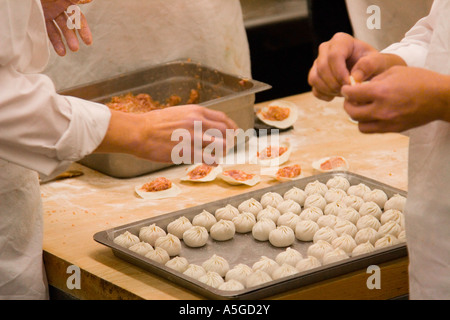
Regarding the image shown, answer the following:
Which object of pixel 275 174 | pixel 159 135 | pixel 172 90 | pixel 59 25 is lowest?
pixel 275 174

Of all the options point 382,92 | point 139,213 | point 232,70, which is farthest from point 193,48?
point 382,92

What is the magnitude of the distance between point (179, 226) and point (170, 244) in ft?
0.36

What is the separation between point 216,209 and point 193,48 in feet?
3.90

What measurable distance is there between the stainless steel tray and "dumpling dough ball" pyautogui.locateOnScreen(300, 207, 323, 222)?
646 millimetres

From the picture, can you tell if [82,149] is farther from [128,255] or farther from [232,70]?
[232,70]

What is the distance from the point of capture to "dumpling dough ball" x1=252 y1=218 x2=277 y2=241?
218 centimetres

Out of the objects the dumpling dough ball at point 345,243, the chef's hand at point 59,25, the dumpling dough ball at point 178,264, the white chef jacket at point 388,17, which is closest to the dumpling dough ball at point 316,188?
→ the dumpling dough ball at point 345,243

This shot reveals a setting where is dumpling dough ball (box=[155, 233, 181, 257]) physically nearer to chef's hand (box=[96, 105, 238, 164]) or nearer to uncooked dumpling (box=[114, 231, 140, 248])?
uncooked dumpling (box=[114, 231, 140, 248])

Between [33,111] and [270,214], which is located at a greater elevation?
[33,111]

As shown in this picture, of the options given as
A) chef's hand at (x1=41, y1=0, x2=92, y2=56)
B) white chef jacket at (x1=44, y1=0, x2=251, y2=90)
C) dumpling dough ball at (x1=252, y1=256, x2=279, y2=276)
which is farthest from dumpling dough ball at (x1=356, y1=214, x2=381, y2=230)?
white chef jacket at (x1=44, y1=0, x2=251, y2=90)

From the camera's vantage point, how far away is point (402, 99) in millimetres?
Answer: 1413

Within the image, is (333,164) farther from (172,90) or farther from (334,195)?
(172,90)

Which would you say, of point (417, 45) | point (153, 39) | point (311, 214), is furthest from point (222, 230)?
point (153, 39)

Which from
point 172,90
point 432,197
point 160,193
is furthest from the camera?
point 172,90
